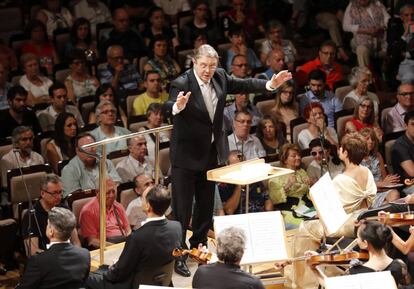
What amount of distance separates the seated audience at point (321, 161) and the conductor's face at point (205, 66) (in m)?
2.37

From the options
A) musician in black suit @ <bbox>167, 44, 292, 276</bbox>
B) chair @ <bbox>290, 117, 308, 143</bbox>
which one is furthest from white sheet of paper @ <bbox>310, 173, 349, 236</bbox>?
chair @ <bbox>290, 117, 308, 143</bbox>

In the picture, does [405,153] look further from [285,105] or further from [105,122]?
[105,122]

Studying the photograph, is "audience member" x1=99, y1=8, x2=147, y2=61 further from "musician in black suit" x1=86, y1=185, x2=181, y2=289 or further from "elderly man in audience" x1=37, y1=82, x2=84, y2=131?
"musician in black suit" x1=86, y1=185, x2=181, y2=289

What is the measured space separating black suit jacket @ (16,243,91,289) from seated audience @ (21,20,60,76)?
5153mm

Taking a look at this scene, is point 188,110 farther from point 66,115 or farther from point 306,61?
point 306,61

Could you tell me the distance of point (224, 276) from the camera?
5.78 m

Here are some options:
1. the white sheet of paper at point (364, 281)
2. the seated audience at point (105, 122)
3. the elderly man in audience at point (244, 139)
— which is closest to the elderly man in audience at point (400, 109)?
the elderly man in audience at point (244, 139)

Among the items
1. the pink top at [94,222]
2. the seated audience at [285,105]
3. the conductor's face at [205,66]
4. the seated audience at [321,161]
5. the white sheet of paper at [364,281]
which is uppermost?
the conductor's face at [205,66]

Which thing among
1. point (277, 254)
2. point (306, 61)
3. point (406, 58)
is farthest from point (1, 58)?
point (277, 254)

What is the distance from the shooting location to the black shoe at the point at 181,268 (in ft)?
23.2

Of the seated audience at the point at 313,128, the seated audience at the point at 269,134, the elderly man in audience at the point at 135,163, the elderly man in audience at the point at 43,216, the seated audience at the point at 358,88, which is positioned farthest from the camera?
the seated audience at the point at 358,88

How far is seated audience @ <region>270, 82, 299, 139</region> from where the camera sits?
10.2 m

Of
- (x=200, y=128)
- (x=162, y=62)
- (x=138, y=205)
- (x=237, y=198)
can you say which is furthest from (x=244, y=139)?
(x=200, y=128)

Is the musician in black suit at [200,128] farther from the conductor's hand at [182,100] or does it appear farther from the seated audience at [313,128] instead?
the seated audience at [313,128]
